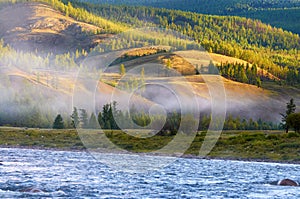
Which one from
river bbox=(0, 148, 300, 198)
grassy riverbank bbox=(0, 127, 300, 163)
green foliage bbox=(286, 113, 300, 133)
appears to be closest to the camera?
river bbox=(0, 148, 300, 198)

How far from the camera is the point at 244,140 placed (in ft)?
443

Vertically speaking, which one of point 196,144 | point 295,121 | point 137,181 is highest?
point 295,121

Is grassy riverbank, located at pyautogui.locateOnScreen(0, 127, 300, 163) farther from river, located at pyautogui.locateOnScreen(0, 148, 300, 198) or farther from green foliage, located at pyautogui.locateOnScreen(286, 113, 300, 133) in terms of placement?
river, located at pyautogui.locateOnScreen(0, 148, 300, 198)

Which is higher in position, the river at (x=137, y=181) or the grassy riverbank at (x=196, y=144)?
the river at (x=137, y=181)

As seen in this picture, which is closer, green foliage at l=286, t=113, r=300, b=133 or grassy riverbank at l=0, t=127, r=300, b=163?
grassy riverbank at l=0, t=127, r=300, b=163

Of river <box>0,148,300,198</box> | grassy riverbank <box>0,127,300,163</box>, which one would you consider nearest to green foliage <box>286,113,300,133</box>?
grassy riverbank <box>0,127,300,163</box>

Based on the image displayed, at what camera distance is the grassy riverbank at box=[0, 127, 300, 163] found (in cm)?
11431

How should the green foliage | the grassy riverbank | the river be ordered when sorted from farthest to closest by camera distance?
the green foliage < the grassy riverbank < the river

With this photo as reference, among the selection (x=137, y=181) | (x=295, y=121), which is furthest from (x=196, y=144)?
(x=137, y=181)

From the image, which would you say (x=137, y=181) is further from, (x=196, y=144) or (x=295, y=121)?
(x=295, y=121)

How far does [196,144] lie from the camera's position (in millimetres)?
136750

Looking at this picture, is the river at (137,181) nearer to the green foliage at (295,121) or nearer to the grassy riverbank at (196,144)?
the grassy riverbank at (196,144)

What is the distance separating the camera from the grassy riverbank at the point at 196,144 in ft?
375

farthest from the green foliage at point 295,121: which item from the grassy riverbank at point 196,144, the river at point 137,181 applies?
the river at point 137,181
